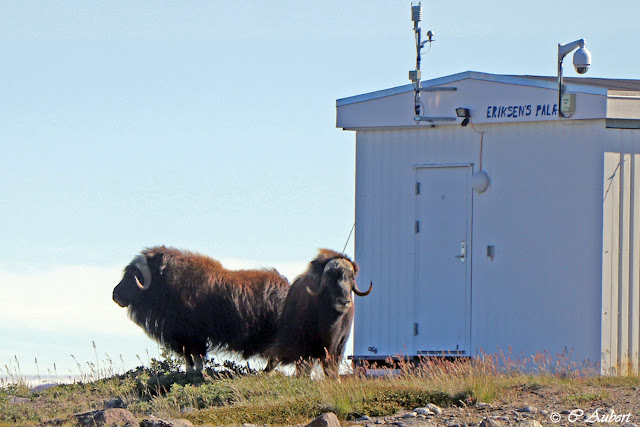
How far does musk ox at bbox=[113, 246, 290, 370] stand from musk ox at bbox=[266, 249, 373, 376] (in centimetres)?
116

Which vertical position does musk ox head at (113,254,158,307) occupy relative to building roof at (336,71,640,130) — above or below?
below

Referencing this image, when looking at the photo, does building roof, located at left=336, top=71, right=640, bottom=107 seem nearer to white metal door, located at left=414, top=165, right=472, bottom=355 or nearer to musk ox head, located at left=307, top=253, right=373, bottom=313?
white metal door, located at left=414, top=165, right=472, bottom=355

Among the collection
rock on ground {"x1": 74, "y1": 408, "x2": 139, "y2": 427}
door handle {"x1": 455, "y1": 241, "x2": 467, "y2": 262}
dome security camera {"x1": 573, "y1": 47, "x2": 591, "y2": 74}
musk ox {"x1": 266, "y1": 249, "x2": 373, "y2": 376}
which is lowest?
rock on ground {"x1": 74, "y1": 408, "x2": 139, "y2": 427}

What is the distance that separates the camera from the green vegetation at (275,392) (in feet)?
37.8

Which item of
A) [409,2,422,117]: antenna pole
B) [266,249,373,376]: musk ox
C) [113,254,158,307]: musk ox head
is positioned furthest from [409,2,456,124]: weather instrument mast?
[113,254,158,307]: musk ox head

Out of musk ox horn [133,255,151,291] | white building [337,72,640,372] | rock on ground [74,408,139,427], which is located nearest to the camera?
rock on ground [74,408,139,427]

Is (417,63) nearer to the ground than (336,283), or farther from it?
farther from it

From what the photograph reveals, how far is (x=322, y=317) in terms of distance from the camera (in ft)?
47.6

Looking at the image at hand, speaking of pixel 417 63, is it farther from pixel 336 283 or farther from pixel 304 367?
pixel 304 367

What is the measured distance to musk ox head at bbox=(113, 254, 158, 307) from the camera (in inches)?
648

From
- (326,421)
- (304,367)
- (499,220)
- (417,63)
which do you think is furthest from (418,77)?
(326,421)

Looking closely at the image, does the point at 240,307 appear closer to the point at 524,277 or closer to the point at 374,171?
the point at 374,171

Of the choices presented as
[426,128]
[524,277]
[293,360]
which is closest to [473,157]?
[426,128]

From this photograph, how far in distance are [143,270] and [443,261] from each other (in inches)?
169
